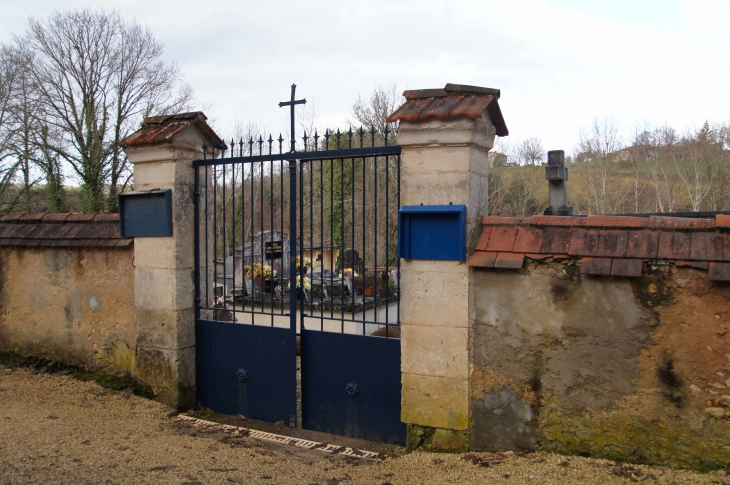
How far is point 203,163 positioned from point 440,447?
3298 mm

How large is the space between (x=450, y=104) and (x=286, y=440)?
298 cm

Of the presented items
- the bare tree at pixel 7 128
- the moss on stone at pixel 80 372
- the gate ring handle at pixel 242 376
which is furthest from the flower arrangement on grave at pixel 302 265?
the bare tree at pixel 7 128

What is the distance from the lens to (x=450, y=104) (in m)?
4.06

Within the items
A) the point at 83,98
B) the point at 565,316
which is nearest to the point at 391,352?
the point at 565,316

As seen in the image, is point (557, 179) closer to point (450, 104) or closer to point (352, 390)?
point (450, 104)

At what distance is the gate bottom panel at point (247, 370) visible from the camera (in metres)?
4.97

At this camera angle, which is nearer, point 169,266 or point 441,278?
point 441,278

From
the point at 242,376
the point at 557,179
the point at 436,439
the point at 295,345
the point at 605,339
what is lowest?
the point at 436,439

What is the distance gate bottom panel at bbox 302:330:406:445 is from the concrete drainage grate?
0.63ft

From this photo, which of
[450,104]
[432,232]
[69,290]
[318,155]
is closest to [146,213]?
[69,290]

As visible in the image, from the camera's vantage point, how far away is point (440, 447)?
4.07 m

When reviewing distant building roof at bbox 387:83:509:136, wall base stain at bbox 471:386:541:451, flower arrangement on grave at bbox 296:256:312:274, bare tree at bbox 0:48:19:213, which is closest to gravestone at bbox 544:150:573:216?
flower arrangement on grave at bbox 296:256:312:274

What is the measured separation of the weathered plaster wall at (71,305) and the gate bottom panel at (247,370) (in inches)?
32.7

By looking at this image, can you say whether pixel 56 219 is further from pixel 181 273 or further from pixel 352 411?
pixel 352 411
